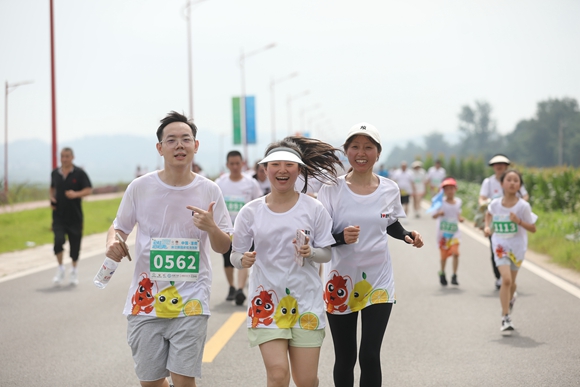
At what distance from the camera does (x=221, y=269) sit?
554 inches

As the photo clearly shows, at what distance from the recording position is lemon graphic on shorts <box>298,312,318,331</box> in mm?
4754

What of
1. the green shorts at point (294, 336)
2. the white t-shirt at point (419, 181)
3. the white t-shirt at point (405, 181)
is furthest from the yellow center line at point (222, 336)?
the white t-shirt at point (419, 181)

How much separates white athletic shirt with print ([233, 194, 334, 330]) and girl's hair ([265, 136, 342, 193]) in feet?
1.73

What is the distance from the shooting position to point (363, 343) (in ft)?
16.8

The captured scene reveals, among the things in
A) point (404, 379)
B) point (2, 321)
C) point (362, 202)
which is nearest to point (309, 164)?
point (362, 202)

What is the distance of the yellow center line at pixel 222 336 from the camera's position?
24.3ft

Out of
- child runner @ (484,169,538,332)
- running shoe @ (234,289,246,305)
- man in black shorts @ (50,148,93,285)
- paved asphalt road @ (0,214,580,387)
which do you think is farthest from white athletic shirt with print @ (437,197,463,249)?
man in black shorts @ (50,148,93,285)

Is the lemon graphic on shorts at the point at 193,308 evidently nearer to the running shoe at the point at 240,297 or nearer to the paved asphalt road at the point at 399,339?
the paved asphalt road at the point at 399,339

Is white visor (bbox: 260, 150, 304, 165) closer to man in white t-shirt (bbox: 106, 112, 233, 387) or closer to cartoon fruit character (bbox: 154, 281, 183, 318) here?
man in white t-shirt (bbox: 106, 112, 233, 387)

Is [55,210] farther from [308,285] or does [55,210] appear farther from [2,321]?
[308,285]

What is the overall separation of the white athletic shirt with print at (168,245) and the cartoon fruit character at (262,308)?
0.31 metres

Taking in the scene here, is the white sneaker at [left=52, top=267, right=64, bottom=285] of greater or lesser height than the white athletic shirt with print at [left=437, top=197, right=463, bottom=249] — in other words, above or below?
below

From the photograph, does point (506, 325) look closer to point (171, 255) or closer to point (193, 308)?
point (193, 308)

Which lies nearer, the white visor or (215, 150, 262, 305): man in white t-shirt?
the white visor
